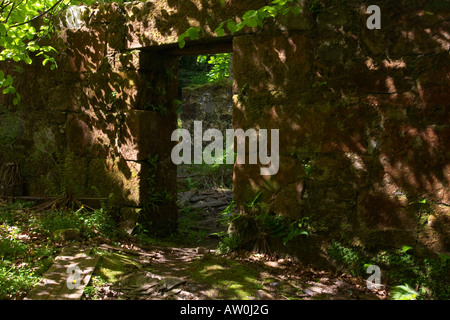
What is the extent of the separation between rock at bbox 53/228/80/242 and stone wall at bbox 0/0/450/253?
83 centimetres

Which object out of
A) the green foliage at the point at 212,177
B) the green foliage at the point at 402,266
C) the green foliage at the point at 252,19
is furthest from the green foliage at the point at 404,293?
the green foliage at the point at 212,177

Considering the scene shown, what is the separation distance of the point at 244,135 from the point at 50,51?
9.68ft

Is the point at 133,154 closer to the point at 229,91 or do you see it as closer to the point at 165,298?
the point at 165,298

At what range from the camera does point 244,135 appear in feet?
12.4

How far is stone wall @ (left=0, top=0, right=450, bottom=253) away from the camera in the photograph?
310cm

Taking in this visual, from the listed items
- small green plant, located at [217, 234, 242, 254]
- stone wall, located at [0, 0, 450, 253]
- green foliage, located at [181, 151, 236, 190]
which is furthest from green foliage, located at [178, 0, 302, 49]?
green foliage, located at [181, 151, 236, 190]

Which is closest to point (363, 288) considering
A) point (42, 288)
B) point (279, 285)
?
point (279, 285)

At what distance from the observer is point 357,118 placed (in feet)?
10.9

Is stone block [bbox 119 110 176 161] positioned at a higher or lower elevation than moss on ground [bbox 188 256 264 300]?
higher

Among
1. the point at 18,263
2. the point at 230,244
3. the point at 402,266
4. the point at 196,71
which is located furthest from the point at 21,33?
the point at 196,71

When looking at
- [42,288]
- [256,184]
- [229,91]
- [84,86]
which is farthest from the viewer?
[229,91]

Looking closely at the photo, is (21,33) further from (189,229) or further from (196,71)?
(196,71)

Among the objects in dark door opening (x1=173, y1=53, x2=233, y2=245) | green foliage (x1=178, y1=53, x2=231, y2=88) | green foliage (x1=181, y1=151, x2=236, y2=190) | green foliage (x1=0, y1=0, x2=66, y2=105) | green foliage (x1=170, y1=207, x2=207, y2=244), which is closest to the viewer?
green foliage (x1=0, y1=0, x2=66, y2=105)

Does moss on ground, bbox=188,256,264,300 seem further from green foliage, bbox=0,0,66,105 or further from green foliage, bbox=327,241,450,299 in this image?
green foliage, bbox=0,0,66,105
